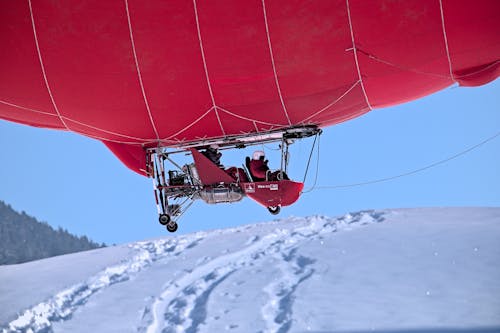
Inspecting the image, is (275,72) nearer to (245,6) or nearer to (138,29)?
(245,6)

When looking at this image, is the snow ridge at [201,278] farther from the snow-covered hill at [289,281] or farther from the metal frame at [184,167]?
the metal frame at [184,167]


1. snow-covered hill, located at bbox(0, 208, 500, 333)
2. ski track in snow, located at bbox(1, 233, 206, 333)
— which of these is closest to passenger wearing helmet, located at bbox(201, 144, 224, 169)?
snow-covered hill, located at bbox(0, 208, 500, 333)

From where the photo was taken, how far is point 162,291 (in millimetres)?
38156

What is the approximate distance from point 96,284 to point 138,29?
94.6 feet

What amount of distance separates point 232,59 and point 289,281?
26.5 metres

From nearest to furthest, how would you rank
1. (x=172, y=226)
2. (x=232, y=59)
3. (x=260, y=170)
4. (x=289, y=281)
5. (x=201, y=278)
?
(x=232, y=59)
(x=260, y=170)
(x=172, y=226)
(x=289, y=281)
(x=201, y=278)

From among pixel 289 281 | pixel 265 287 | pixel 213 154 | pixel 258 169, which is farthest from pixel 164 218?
pixel 289 281

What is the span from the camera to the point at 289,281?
37.9 metres

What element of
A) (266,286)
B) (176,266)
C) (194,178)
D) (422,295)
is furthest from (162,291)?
(194,178)

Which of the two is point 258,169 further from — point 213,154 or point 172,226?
point 172,226

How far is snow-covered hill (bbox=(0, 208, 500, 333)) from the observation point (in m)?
33.6

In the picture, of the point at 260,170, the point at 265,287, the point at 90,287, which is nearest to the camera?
the point at 260,170

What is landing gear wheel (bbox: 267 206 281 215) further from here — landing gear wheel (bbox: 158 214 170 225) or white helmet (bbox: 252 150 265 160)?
landing gear wheel (bbox: 158 214 170 225)

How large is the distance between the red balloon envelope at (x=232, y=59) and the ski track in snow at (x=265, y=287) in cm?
2133
